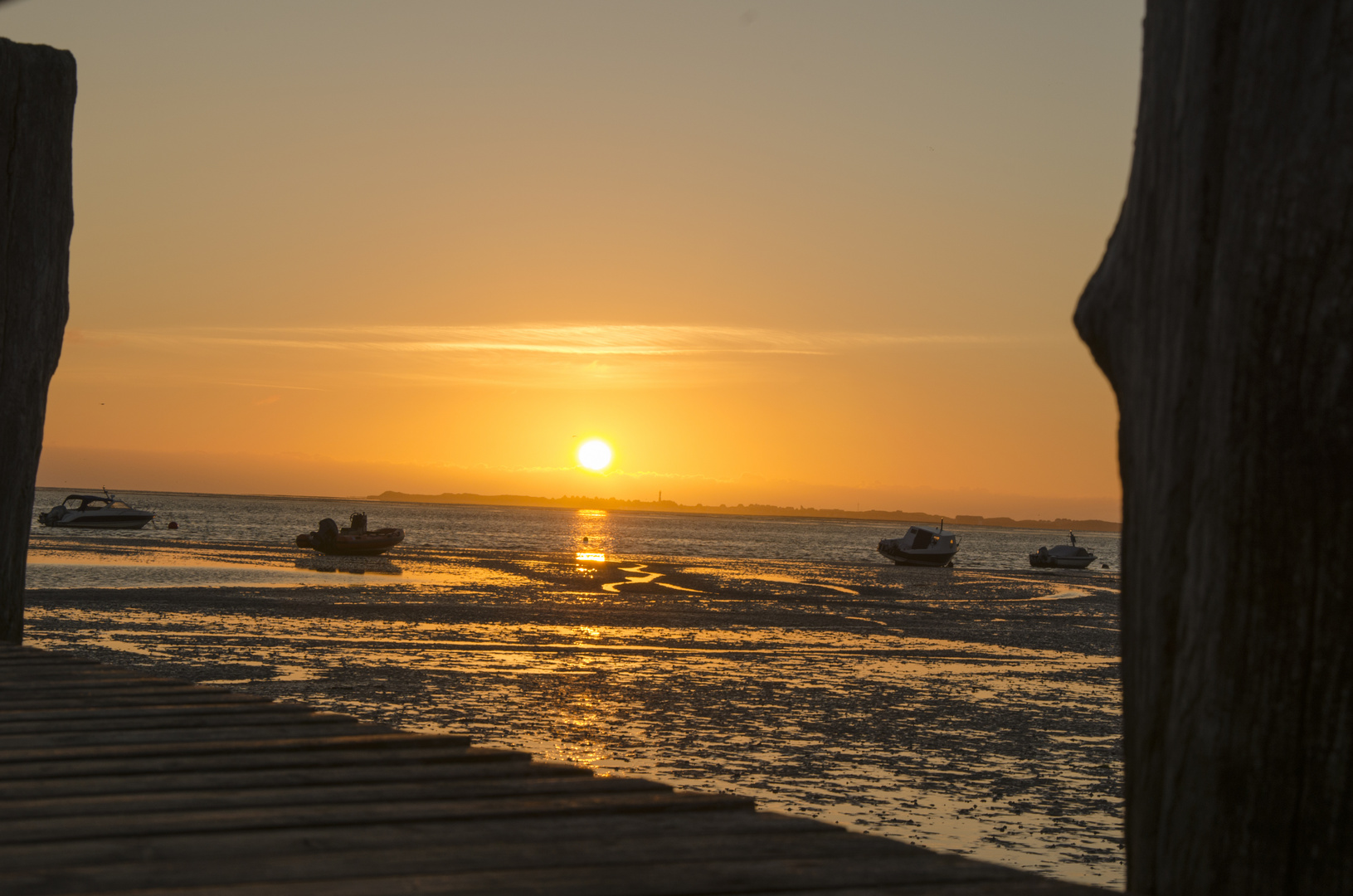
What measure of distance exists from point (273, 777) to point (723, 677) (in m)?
13.4

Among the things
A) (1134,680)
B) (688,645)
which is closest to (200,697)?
(1134,680)

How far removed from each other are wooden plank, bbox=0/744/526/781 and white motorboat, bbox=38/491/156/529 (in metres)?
69.0

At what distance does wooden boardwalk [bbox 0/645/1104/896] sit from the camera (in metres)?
2.33

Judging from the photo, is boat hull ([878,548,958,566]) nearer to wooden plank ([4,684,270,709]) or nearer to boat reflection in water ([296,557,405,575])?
boat reflection in water ([296,557,405,575])

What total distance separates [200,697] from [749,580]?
128ft

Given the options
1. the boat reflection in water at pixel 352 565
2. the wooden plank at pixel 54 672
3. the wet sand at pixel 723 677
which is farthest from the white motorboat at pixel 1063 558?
the wooden plank at pixel 54 672

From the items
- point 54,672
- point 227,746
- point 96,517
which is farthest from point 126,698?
point 96,517

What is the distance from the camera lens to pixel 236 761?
3555 millimetres

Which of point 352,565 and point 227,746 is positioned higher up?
point 227,746

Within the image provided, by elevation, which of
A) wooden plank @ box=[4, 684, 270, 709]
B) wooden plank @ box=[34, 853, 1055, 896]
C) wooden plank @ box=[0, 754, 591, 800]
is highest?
wooden plank @ box=[34, 853, 1055, 896]

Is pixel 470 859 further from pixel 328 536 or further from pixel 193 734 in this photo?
pixel 328 536

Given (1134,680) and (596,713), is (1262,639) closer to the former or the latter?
(1134,680)

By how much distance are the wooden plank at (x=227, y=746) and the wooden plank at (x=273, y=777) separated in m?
0.29

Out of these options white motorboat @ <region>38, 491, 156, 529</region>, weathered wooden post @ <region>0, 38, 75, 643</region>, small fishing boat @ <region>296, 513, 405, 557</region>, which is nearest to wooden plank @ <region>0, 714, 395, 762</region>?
weathered wooden post @ <region>0, 38, 75, 643</region>
